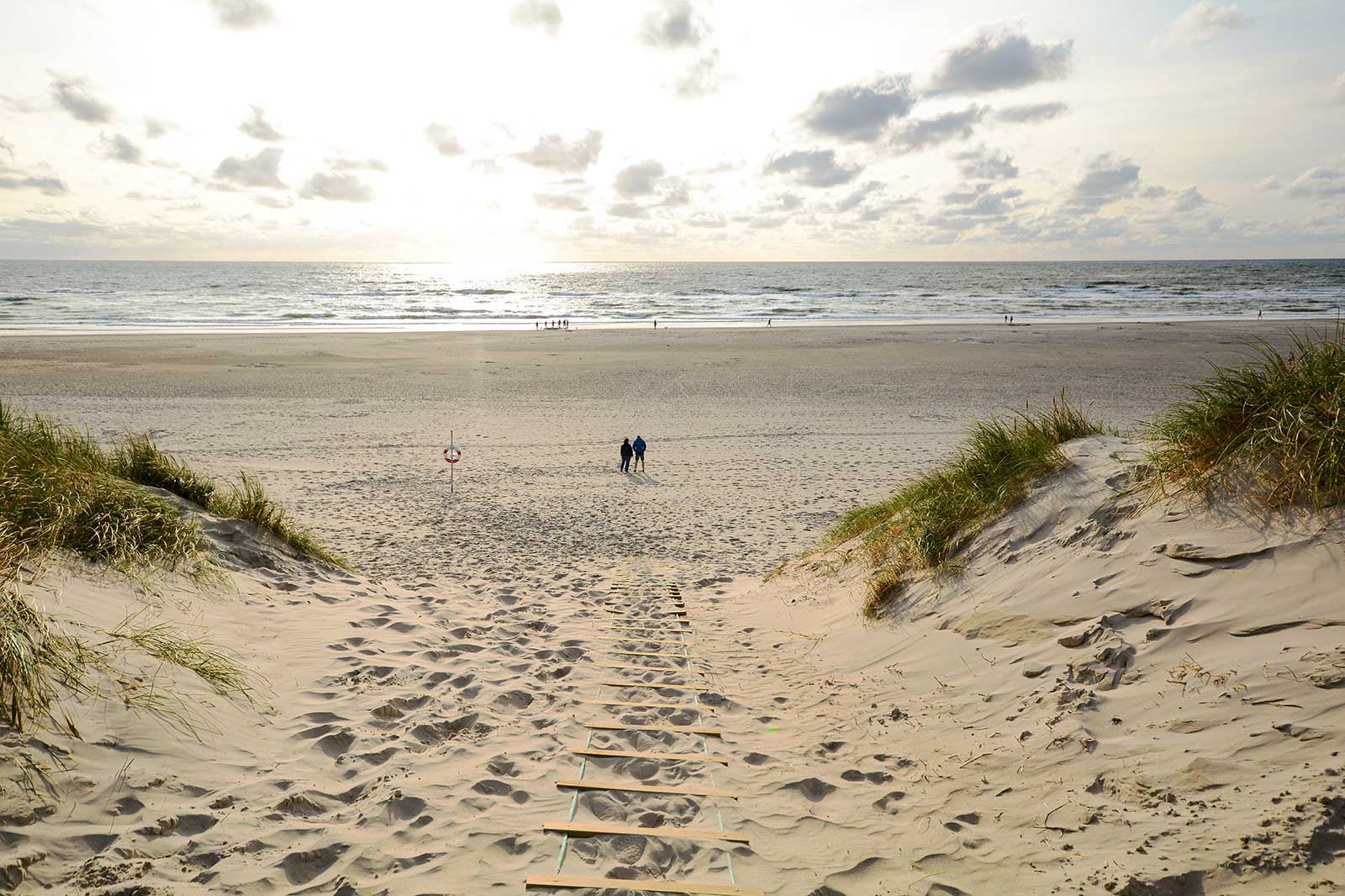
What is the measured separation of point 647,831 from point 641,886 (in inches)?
16.6

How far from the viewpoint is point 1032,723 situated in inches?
161

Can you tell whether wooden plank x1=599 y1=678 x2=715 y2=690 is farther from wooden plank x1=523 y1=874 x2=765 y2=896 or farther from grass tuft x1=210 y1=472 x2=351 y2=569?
grass tuft x1=210 y1=472 x2=351 y2=569

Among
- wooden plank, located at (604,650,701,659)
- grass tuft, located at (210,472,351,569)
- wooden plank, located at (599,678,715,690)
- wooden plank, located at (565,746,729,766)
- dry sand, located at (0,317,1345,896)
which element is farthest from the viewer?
grass tuft, located at (210,472,351,569)

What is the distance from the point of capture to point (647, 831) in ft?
11.8

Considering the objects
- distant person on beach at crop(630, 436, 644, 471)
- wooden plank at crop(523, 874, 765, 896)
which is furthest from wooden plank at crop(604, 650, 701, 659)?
distant person on beach at crop(630, 436, 644, 471)

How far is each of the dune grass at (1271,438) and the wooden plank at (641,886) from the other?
13.7ft

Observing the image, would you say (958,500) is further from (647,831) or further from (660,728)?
(647,831)

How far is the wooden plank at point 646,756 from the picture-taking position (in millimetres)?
4402

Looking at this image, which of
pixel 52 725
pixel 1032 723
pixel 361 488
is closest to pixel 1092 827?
pixel 1032 723

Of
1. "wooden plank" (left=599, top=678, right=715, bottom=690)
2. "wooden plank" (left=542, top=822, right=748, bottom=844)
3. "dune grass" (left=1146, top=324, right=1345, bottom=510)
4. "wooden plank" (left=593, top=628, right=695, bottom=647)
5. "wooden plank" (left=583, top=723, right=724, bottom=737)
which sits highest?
"dune grass" (left=1146, top=324, right=1345, bottom=510)

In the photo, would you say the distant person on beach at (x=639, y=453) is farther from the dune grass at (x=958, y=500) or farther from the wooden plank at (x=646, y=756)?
the wooden plank at (x=646, y=756)

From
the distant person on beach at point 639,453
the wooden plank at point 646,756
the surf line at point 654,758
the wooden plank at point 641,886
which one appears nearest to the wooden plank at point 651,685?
the surf line at point 654,758

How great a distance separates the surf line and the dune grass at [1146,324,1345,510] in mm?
3948

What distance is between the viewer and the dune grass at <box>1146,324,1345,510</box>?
4.42m
